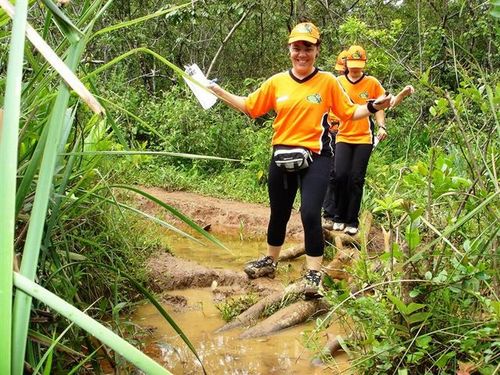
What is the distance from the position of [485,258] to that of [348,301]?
1.63ft

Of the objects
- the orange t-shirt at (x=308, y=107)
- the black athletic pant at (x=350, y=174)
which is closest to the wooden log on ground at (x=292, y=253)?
the black athletic pant at (x=350, y=174)

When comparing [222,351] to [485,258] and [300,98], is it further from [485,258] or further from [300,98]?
[300,98]

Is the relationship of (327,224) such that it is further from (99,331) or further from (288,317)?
(99,331)

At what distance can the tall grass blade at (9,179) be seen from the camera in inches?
26.0

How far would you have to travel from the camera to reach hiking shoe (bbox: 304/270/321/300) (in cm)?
338

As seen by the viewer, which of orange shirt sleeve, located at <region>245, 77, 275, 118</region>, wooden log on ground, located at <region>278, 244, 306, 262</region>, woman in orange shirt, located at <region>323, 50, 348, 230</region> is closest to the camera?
orange shirt sleeve, located at <region>245, 77, 275, 118</region>

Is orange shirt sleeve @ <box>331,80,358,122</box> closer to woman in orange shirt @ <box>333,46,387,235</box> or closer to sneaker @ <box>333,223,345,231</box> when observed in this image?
woman in orange shirt @ <box>333,46,387,235</box>

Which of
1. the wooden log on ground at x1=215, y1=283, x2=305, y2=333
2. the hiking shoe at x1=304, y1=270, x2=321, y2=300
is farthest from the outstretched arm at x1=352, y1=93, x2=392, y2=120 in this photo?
the wooden log on ground at x1=215, y1=283, x2=305, y2=333

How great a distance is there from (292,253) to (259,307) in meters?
1.47

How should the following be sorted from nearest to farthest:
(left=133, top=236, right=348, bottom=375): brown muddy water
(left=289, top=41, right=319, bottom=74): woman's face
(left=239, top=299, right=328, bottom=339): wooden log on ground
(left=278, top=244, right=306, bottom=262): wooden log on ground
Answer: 1. (left=133, top=236, right=348, bottom=375): brown muddy water
2. (left=239, top=299, right=328, bottom=339): wooden log on ground
3. (left=289, top=41, right=319, bottom=74): woman's face
4. (left=278, top=244, right=306, bottom=262): wooden log on ground

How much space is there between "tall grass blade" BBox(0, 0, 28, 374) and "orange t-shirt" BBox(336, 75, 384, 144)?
4.36 m

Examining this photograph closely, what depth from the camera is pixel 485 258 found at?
1.98m

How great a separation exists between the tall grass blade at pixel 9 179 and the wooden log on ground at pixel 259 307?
2532 millimetres

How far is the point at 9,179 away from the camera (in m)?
0.72
